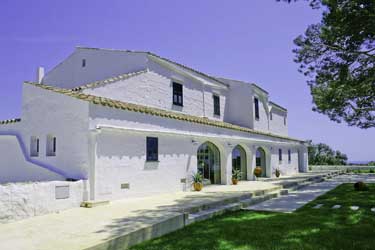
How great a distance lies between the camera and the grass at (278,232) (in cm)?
759

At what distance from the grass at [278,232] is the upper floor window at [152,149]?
4848 mm

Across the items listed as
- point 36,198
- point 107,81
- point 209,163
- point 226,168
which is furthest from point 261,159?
point 36,198

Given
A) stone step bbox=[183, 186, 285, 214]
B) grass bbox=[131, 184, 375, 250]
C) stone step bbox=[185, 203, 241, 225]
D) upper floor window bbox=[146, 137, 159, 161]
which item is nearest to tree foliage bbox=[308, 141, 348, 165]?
stone step bbox=[183, 186, 285, 214]

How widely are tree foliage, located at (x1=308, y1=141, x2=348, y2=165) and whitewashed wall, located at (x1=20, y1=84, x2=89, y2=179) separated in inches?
1713

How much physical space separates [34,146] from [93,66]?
315 inches

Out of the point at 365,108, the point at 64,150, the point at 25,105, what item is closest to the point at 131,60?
the point at 25,105

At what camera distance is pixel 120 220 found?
8.97m

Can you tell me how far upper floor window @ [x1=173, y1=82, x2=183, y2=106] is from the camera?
21.0 meters

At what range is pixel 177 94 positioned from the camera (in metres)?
21.3

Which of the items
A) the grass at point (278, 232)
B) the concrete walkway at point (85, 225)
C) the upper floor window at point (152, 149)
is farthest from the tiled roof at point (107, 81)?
the grass at point (278, 232)

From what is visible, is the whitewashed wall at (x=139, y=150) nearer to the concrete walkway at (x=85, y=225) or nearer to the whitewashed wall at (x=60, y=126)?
the whitewashed wall at (x=60, y=126)

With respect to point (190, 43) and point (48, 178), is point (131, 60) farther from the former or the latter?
point (48, 178)

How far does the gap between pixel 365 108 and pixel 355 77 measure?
17.8 feet

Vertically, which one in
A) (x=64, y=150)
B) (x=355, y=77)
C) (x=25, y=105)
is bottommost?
(x=64, y=150)
